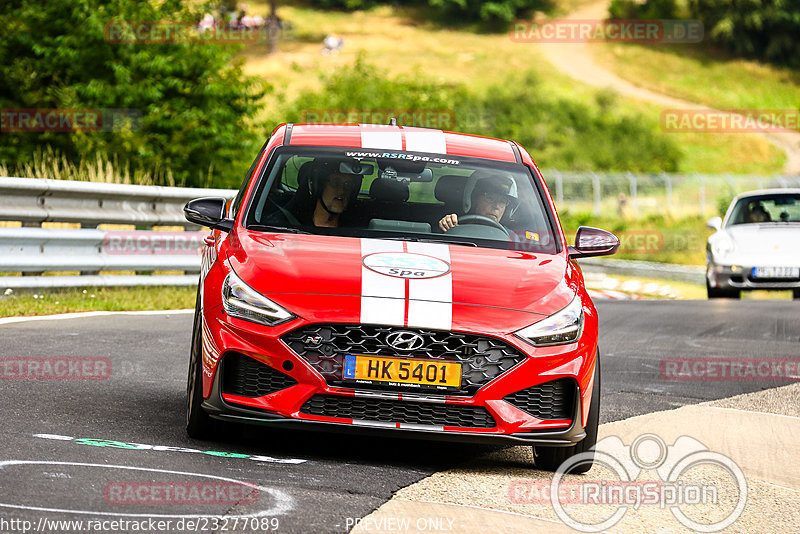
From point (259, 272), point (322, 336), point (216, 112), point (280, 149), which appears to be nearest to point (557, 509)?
point (322, 336)

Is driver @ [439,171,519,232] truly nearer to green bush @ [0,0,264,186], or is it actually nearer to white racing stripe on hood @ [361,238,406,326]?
white racing stripe on hood @ [361,238,406,326]

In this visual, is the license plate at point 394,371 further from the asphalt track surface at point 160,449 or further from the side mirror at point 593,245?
the side mirror at point 593,245

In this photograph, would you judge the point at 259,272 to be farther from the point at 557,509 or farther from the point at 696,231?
the point at 696,231

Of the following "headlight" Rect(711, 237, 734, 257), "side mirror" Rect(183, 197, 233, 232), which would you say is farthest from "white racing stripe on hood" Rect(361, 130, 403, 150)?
"headlight" Rect(711, 237, 734, 257)

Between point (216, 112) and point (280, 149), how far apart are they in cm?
1432

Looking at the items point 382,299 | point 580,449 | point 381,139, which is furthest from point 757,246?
point 382,299

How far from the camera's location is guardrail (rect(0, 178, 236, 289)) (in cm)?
1145

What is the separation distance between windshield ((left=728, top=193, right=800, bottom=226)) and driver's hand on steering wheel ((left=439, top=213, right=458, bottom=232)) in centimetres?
1209

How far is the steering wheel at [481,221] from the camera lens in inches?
272

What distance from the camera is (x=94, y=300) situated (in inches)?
473

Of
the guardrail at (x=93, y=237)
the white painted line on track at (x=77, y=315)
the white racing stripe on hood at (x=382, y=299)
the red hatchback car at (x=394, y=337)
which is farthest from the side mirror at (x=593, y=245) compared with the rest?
the guardrail at (x=93, y=237)

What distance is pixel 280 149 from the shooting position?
23.5ft

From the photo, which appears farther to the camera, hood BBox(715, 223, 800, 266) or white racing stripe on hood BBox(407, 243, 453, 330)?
hood BBox(715, 223, 800, 266)

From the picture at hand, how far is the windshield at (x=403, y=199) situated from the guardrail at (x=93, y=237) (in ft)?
16.4
